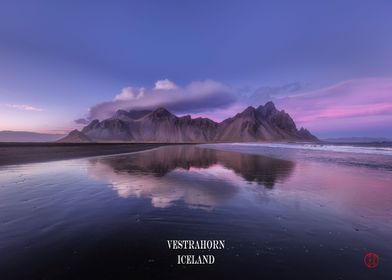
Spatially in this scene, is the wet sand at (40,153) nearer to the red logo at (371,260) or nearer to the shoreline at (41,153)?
the shoreline at (41,153)

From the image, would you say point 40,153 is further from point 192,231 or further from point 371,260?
point 371,260

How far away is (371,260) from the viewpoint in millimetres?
5023

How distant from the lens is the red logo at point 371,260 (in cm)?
480

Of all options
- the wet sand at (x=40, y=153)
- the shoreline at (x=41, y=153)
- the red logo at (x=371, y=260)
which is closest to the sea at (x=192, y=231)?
the red logo at (x=371, y=260)

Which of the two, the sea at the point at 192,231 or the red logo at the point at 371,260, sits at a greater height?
the sea at the point at 192,231

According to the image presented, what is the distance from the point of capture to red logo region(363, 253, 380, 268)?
480cm

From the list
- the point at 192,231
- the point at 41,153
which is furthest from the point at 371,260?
the point at 41,153

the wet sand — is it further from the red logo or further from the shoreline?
the red logo

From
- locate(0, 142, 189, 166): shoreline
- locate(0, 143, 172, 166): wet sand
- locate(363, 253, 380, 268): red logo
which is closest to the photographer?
locate(363, 253, 380, 268): red logo

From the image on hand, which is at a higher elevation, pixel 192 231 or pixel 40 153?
pixel 40 153

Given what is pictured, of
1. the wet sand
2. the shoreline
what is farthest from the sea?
the wet sand

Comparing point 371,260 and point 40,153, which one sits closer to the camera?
point 371,260

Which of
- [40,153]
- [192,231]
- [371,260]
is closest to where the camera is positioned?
[371,260]

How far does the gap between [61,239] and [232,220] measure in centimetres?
487
